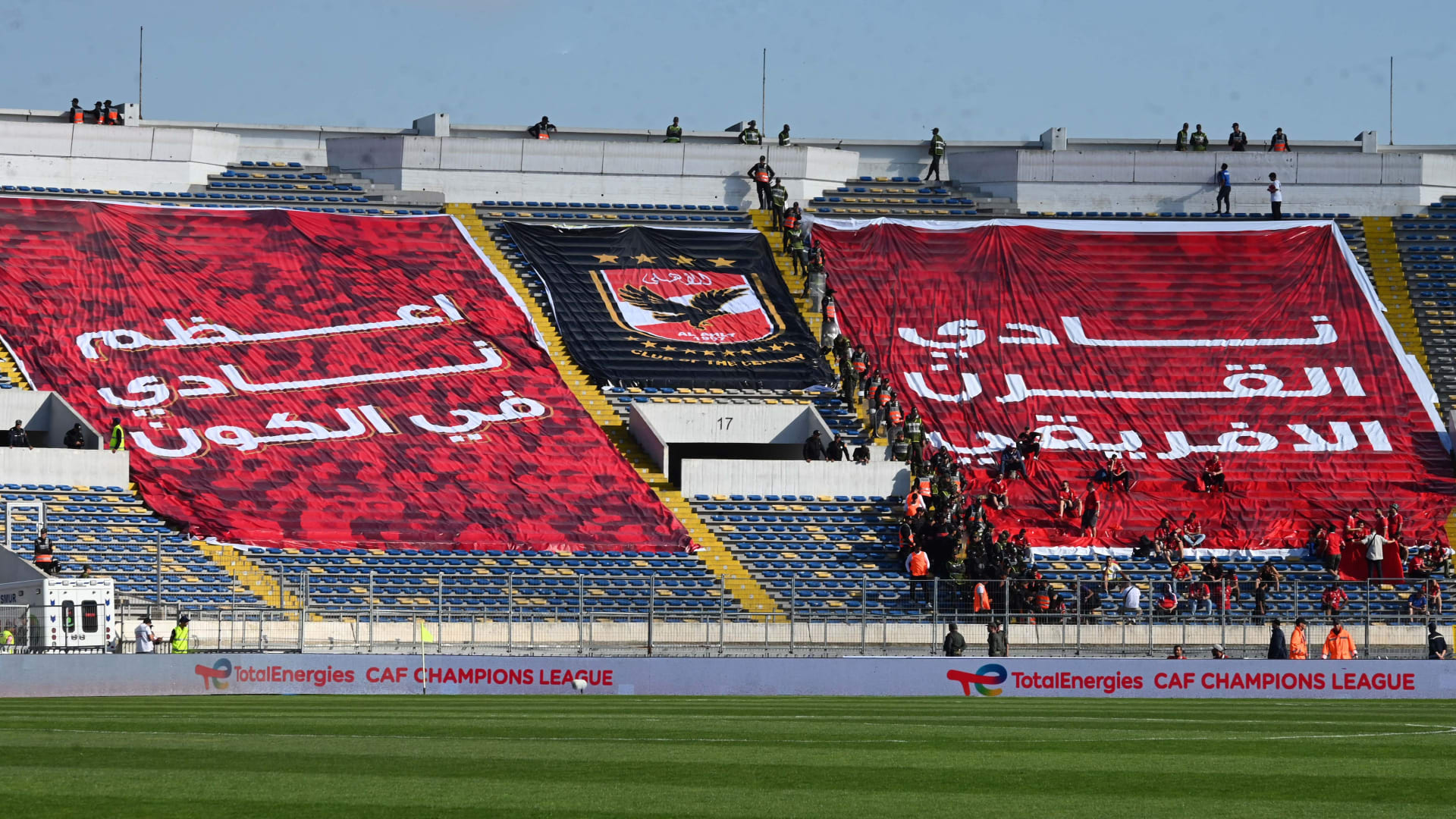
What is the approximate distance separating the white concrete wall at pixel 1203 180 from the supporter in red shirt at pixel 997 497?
14.0 m

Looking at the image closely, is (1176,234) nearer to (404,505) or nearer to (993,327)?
(993,327)

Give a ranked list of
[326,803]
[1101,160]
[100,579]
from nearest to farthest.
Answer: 1. [326,803]
2. [100,579]
3. [1101,160]

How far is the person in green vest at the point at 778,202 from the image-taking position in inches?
1944

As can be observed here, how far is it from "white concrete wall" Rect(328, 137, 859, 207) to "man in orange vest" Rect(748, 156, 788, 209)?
1.38 feet

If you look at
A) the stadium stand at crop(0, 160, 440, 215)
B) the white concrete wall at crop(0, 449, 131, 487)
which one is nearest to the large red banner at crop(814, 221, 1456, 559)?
the stadium stand at crop(0, 160, 440, 215)

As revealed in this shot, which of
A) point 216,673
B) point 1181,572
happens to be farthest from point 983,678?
point 1181,572

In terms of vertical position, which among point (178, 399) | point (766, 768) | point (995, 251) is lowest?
point (766, 768)

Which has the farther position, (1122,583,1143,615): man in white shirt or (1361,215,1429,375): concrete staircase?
(1361,215,1429,375): concrete staircase

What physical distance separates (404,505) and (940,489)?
9866 mm

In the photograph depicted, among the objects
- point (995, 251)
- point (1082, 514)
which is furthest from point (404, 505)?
point (995, 251)

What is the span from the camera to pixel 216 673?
26.5m

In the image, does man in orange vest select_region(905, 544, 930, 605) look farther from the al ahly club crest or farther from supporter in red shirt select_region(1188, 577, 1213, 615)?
the al ahly club crest

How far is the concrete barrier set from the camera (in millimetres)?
26375

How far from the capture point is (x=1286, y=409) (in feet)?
143
